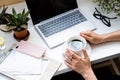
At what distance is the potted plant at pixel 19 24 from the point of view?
4.00 ft

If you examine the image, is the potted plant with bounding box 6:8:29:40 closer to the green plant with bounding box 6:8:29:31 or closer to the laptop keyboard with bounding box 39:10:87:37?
the green plant with bounding box 6:8:29:31

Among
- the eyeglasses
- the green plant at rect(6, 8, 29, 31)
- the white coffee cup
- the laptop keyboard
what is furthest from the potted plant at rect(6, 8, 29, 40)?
the eyeglasses

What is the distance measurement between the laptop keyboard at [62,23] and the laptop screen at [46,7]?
0.12ft

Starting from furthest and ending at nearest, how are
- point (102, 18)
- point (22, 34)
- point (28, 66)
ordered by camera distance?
point (102, 18)
point (22, 34)
point (28, 66)

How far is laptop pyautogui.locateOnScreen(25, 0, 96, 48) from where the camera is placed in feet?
4.19

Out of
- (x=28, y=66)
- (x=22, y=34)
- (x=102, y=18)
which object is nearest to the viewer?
(x=28, y=66)

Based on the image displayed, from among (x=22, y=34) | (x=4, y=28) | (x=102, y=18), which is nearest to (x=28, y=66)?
(x=22, y=34)

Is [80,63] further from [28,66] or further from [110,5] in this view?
[110,5]

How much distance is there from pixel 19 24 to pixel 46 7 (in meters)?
0.19

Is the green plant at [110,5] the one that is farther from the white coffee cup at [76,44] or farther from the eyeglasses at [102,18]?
the white coffee cup at [76,44]

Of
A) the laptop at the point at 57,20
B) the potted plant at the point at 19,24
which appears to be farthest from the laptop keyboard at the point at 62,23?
the potted plant at the point at 19,24

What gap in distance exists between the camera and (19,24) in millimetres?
1226

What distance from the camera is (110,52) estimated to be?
1.20 metres

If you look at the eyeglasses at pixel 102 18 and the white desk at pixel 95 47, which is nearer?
the white desk at pixel 95 47
